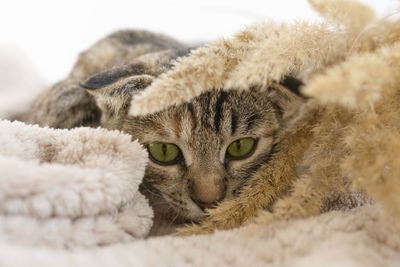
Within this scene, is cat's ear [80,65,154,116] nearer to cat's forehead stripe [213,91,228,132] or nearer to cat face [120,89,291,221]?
cat face [120,89,291,221]

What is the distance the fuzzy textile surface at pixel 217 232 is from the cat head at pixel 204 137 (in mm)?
199

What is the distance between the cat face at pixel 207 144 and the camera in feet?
3.42

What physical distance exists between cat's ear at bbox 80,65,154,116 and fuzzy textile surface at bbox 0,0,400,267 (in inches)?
6.9

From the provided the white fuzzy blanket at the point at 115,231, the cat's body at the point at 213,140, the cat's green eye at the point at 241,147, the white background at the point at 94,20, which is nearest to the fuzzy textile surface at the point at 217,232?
the white fuzzy blanket at the point at 115,231

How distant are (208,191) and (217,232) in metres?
0.25

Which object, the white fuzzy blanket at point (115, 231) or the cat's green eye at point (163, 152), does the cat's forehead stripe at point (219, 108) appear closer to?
the cat's green eye at point (163, 152)

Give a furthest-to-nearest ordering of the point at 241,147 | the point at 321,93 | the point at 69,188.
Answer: the point at 241,147, the point at 69,188, the point at 321,93

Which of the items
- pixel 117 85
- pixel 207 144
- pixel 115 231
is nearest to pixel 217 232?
pixel 115 231

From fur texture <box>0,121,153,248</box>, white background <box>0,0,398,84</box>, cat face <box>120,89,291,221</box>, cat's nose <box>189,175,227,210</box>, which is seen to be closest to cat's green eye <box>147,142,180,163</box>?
cat face <box>120,89,291,221</box>

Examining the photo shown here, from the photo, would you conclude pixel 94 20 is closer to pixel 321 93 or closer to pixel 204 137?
pixel 204 137

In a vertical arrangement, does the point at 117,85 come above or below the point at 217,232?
above

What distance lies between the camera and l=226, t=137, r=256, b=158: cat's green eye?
110cm

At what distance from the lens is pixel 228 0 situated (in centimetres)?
253

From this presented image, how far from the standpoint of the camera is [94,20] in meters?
2.51
